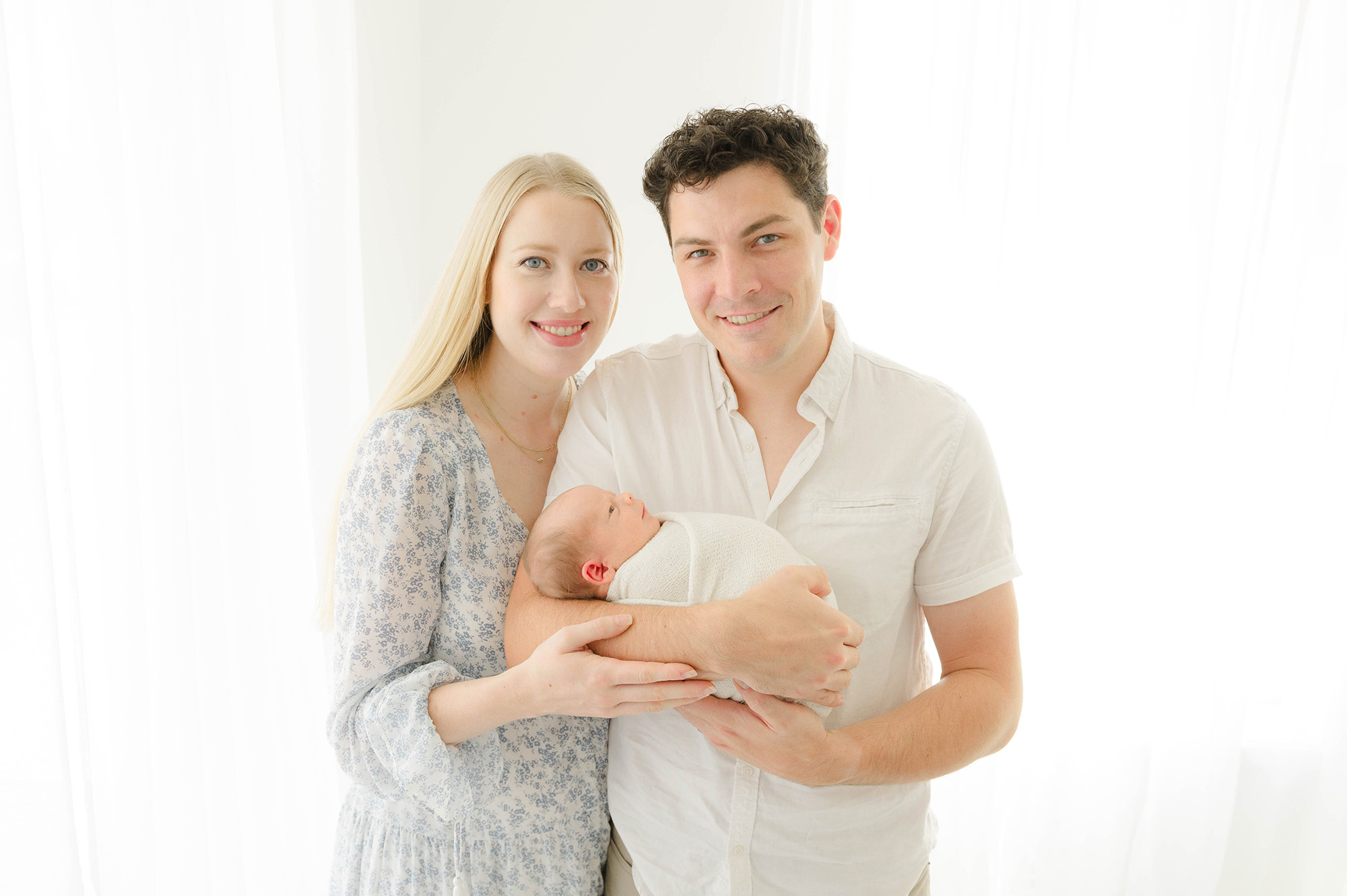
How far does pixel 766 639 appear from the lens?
3.80 feet

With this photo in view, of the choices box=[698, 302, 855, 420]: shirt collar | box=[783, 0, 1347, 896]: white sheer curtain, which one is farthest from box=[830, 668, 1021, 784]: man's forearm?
box=[783, 0, 1347, 896]: white sheer curtain

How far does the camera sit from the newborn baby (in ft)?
4.23

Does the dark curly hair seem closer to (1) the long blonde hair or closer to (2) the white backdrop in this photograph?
(1) the long blonde hair

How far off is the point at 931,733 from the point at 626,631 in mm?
553

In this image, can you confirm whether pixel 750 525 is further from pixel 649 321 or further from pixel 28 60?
pixel 649 321

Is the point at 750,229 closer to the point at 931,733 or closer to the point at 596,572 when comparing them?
the point at 596,572

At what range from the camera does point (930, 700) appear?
54.1 inches

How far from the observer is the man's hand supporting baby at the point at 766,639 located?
116cm

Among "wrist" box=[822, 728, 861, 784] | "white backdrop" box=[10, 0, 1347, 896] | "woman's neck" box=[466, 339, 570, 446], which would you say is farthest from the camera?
"white backdrop" box=[10, 0, 1347, 896]

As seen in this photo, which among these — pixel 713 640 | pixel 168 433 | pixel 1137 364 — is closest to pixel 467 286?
pixel 168 433

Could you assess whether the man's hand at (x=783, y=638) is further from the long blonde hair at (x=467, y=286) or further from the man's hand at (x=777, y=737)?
the long blonde hair at (x=467, y=286)

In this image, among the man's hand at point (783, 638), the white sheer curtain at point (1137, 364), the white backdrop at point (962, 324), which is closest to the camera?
the man's hand at point (783, 638)

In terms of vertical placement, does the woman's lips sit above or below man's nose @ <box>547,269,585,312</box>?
below

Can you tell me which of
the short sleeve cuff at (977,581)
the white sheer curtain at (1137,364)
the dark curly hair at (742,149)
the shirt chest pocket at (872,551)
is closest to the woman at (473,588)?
the dark curly hair at (742,149)
